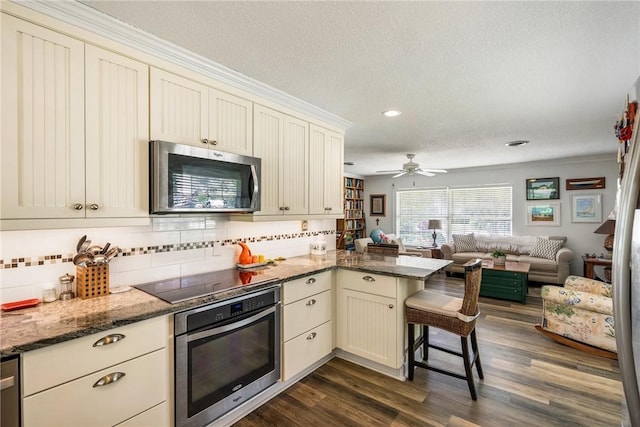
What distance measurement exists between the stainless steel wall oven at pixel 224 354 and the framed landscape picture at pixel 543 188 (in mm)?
6317

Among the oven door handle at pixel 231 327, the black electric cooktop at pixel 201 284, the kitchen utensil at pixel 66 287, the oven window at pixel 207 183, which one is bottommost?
the oven door handle at pixel 231 327

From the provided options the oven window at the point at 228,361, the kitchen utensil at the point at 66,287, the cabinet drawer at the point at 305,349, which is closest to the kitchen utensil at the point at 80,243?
the kitchen utensil at the point at 66,287

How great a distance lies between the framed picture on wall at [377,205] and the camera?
817cm

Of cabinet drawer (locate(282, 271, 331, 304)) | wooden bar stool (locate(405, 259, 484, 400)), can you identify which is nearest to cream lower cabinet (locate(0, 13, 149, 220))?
cabinet drawer (locate(282, 271, 331, 304))

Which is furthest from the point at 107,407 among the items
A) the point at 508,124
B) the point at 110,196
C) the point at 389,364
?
the point at 508,124

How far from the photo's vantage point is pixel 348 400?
85.2 inches

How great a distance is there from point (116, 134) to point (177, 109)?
405mm

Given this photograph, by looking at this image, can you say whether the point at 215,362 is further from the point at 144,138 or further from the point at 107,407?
the point at 144,138

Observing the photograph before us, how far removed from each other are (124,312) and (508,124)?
394cm

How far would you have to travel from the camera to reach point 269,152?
248 centimetres

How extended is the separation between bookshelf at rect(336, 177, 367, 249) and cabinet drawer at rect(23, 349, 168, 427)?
6.22 metres

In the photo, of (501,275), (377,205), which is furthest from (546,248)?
(377,205)

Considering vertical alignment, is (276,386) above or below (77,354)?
below

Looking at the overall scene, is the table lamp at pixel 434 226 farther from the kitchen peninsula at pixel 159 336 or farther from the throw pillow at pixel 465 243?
the kitchen peninsula at pixel 159 336
